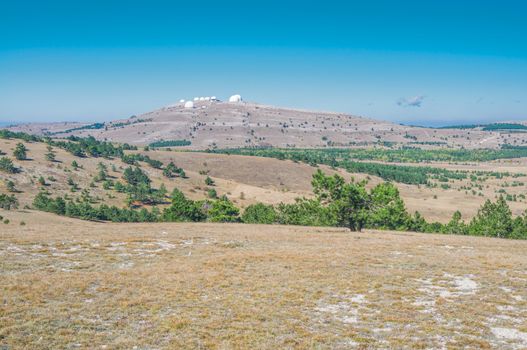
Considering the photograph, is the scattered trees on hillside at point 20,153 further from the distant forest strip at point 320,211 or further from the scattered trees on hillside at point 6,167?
the distant forest strip at point 320,211

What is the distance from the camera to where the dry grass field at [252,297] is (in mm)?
15070

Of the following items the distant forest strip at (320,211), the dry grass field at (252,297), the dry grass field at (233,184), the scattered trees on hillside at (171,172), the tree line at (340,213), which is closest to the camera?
the dry grass field at (252,297)

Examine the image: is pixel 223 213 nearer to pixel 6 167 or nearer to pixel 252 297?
pixel 252 297

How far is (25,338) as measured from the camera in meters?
14.3

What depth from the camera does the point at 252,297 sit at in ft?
66.8

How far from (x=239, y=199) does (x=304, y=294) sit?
116 m

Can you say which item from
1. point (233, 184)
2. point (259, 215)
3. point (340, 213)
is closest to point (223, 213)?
point (259, 215)

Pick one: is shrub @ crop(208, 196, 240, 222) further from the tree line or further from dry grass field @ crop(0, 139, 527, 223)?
dry grass field @ crop(0, 139, 527, 223)

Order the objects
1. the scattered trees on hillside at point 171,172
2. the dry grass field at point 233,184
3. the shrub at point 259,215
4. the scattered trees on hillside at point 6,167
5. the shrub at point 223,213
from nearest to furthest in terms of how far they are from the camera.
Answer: the shrub at point 223,213 → the shrub at point 259,215 → the scattered trees on hillside at point 6,167 → the dry grass field at point 233,184 → the scattered trees on hillside at point 171,172

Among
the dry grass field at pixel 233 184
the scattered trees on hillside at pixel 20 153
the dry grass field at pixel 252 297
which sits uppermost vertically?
the scattered trees on hillside at pixel 20 153

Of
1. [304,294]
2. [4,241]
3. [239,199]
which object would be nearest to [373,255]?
[304,294]

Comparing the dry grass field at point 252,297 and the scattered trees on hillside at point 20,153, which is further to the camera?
the scattered trees on hillside at point 20,153

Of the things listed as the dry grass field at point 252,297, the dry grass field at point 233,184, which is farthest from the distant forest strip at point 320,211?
the dry grass field at point 252,297

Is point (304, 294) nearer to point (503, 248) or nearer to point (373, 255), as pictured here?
point (373, 255)
